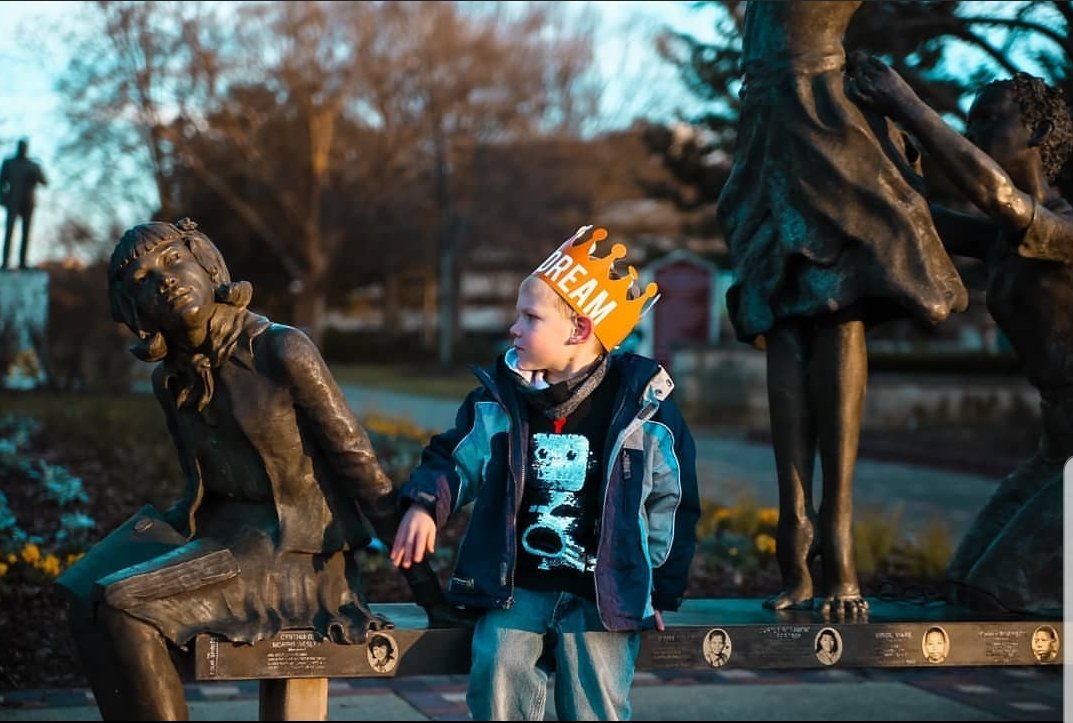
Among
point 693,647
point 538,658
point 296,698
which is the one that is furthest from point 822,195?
point 296,698

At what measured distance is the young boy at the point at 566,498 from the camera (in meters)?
3.45

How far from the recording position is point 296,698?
3.56 metres

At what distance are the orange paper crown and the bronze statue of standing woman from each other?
2.21 ft

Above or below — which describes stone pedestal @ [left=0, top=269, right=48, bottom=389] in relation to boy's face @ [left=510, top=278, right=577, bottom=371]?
below

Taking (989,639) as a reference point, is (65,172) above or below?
above

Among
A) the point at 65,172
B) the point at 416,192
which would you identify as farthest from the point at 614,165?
the point at 65,172

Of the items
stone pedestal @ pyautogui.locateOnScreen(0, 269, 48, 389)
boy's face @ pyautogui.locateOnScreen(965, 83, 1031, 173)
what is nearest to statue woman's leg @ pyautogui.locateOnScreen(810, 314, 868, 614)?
boy's face @ pyautogui.locateOnScreen(965, 83, 1031, 173)

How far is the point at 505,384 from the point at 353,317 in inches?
1972

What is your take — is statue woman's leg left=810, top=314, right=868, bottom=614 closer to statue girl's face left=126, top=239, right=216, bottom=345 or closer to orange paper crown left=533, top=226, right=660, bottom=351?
orange paper crown left=533, top=226, right=660, bottom=351

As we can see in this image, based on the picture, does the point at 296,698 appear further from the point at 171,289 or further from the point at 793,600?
the point at 793,600

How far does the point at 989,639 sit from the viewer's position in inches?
156

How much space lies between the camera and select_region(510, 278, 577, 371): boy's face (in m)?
3.52

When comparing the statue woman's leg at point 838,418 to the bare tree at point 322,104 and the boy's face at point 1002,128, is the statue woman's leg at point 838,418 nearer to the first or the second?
the boy's face at point 1002,128

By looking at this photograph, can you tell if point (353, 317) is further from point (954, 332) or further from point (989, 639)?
point (989, 639)
